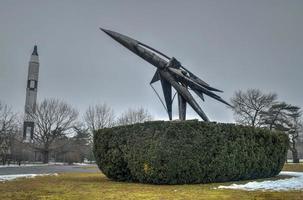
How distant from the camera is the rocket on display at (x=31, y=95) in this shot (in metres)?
59.8

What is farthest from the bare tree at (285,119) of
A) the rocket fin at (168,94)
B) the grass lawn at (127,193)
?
the grass lawn at (127,193)

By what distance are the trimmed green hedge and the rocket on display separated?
1808 inches

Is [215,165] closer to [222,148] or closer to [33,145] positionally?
[222,148]

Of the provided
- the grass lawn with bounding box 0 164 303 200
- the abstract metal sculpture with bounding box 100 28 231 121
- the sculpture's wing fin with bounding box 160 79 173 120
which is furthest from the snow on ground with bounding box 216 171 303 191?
the sculpture's wing fin with bounding box 160 79 173 120

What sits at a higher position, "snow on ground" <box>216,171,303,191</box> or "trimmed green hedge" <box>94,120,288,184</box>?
"trimmed green hedge" <box>94,120,288,184</box>

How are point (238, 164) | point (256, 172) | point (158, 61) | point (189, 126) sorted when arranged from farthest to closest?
1. point (158, 61)
2. point (256, 172)
3. point (238, 164)
4. point (189, 126)

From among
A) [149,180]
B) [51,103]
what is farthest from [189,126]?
[51,103]

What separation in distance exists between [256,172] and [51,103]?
1810 inches

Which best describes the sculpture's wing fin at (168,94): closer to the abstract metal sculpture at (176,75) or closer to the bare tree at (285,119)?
the abstract metal sculpture at (176,75)

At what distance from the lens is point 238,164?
16.3m

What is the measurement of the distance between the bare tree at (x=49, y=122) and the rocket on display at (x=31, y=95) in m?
1.47

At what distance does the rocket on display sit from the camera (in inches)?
2352

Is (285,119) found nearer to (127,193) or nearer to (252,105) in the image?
(252,105)

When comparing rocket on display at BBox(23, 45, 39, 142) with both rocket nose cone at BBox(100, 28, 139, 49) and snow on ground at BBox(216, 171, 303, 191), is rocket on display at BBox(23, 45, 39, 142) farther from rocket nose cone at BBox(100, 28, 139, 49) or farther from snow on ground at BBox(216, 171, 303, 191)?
snow on ground at BBox(216, 171, 303, 191)
